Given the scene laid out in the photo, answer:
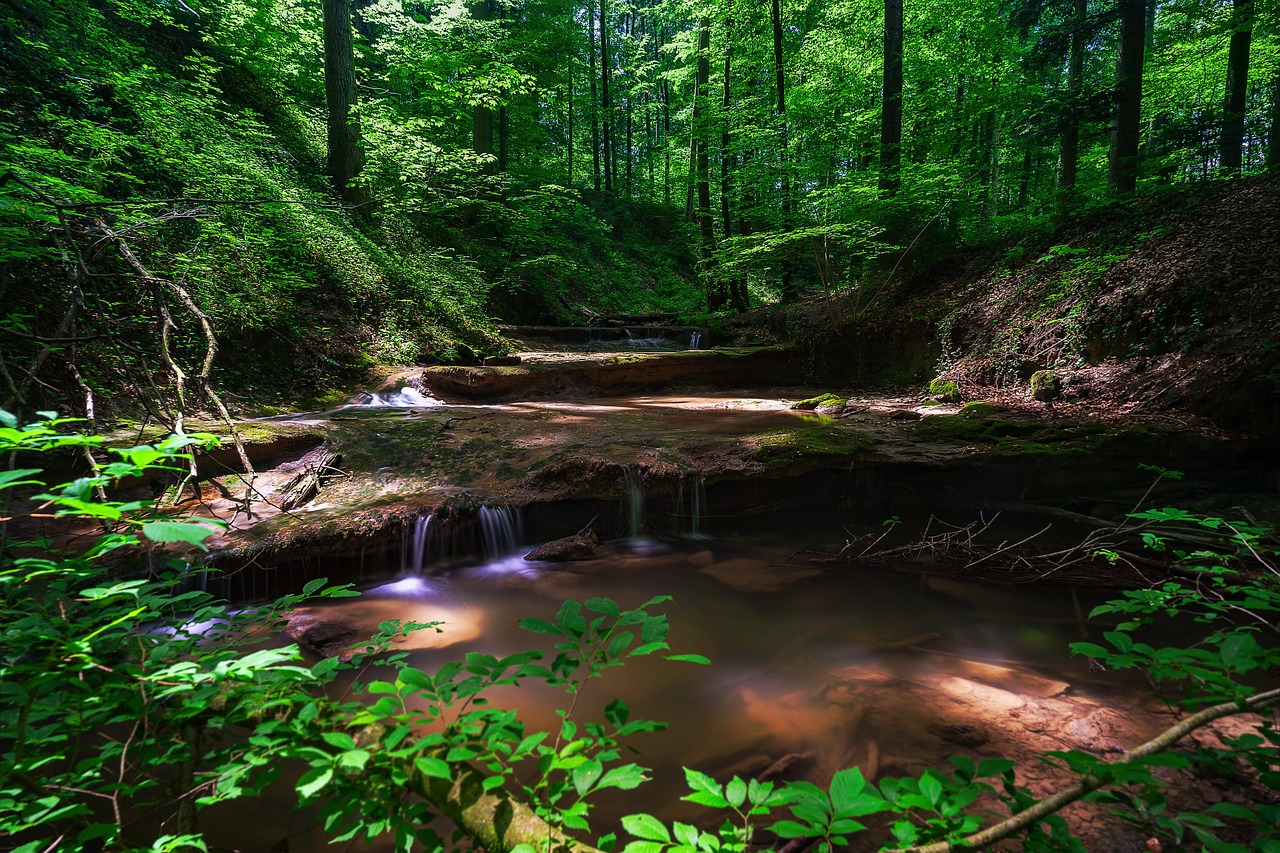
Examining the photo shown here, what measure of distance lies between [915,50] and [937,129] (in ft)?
16.0

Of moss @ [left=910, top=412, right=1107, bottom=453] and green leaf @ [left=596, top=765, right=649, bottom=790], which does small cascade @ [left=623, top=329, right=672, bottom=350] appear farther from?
green leaf @ [left=596, top=765, right=649, bottom=790]

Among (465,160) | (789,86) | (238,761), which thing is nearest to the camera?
(238,761)

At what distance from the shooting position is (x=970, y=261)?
996 centimetres

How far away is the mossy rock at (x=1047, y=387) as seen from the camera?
22.5 feet

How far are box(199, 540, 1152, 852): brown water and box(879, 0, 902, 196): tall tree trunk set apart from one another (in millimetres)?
9730

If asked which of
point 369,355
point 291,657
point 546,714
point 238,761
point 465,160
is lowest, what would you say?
point 546,714

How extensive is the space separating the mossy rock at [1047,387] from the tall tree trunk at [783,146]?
21.1 ft

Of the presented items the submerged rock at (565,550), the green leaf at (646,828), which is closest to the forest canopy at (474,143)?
the green leaf at (646,828)

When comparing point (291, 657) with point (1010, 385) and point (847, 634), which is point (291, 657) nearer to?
point (847, 634)

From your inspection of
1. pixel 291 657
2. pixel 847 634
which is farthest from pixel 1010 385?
pixel 291 657

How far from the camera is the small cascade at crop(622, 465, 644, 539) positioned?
540 centimetres

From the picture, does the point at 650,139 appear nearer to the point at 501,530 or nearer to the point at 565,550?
the point at 501,530

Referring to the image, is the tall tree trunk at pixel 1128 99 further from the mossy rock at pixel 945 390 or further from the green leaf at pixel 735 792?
the green leaf at pixel 735 792

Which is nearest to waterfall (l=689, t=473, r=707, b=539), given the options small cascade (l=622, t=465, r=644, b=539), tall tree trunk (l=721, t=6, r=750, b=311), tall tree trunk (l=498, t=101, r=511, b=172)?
small cascade (l=622, t=465, r=644, b=539)
